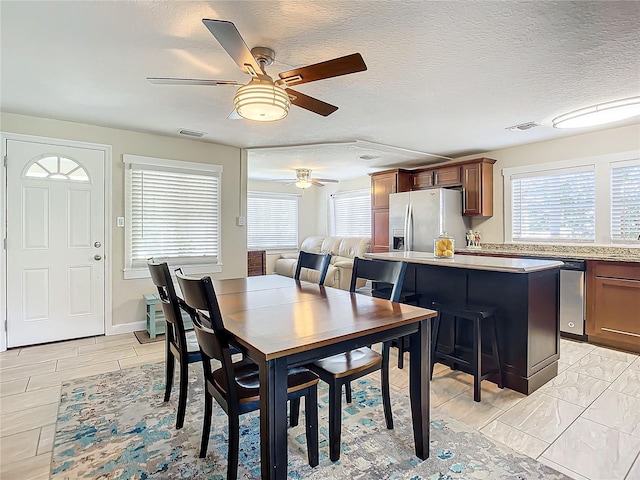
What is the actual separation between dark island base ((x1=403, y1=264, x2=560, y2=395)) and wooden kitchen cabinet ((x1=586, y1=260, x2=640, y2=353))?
1.19 metres

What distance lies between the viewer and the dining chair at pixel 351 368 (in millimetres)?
1742

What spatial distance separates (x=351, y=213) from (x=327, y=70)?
596 centimetres

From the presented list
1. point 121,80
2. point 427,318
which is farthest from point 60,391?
point 427,318

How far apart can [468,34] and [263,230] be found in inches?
247

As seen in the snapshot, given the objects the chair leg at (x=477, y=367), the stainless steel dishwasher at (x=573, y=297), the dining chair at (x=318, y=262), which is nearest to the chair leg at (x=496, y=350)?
the chair leg at (x=477, y=367)

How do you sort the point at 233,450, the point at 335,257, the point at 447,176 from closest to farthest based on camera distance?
the point at 233,450, the point at 447,176, the point at 335,257

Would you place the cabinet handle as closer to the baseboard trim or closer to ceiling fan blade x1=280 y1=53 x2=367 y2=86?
ceiling fan blade x1=280 y1=53 x2=367 y2=86

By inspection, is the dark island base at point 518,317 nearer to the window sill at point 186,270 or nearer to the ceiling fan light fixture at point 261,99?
the ceiling fan light fixture at point 261,99

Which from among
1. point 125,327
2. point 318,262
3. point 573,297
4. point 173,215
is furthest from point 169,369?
point 573,297

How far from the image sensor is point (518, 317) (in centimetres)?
254

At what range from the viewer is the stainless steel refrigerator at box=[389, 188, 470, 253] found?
16.0ft

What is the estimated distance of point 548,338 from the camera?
272cm

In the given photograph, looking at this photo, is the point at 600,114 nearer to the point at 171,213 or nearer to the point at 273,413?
the point at 273,413

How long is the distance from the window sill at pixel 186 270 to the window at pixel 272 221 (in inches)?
120
